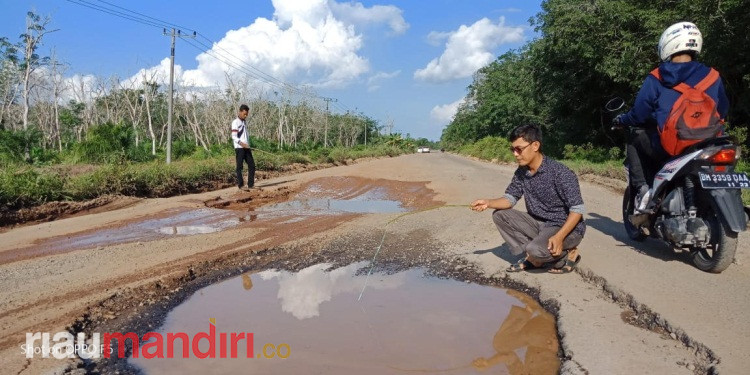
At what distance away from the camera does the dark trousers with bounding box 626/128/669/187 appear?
4094 millimetres

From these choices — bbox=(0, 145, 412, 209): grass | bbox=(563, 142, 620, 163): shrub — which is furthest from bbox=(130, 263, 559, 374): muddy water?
bbox=(563, 142, 620, 163): shrub

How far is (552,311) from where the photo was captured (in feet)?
10.5

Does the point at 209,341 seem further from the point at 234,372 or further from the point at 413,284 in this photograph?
the point at 413,284

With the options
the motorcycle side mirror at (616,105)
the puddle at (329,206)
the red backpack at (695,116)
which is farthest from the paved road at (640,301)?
the puddle at (329,206)

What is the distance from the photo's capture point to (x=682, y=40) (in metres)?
3.79

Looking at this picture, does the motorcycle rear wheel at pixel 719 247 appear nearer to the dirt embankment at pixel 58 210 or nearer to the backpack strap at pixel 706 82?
the backpack strap at pixel 706 82

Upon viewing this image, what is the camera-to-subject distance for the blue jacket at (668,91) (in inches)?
145

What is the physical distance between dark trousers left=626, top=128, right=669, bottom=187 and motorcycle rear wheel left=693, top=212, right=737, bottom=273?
2.47 feet

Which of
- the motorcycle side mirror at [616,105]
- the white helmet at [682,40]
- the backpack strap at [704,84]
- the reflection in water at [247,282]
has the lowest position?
the reflection in water at [247,282]

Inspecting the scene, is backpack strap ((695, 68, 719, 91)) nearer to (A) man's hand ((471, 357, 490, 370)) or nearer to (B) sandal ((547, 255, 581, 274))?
(B) sandal ((547, 255, 581, 274))

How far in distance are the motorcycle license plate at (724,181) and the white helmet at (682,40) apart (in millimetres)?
1071

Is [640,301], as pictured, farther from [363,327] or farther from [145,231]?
[145,231]

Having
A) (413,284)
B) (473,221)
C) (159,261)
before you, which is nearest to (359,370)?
(413,284)

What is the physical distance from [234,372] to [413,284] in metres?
1.73
